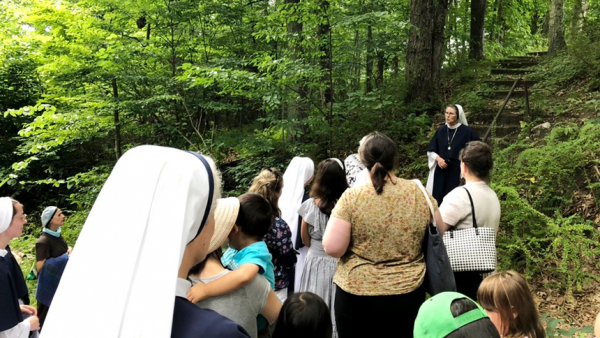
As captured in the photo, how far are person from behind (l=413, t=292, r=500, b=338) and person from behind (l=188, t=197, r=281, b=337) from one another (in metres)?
0.97

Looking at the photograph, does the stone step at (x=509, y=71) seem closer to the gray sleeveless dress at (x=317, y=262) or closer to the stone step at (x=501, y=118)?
the stone step at (x=501, y=118)

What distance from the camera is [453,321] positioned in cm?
154

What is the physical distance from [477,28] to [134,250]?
49.0 feet

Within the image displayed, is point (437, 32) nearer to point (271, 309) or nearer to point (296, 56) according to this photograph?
point (296, 56)

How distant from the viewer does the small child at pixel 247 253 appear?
7.02 feet

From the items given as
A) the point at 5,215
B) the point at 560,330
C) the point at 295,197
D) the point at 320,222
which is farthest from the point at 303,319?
Answer: the point at 5,215

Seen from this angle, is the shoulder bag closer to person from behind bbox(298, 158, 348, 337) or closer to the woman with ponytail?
the woman with ponytail

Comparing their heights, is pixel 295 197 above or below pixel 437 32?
below

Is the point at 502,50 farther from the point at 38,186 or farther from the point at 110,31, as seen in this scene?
the point at 38,186

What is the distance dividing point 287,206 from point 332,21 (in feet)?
13.7

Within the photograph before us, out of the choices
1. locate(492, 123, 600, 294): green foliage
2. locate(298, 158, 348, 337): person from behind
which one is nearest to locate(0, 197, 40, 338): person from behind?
locate(298, 158, 348, 337): person from behind

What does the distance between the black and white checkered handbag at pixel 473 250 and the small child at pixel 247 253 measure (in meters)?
1.38

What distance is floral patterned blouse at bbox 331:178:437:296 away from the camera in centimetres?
265

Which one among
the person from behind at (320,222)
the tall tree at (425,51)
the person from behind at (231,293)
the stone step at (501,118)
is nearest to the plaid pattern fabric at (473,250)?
the person from behind at (320,222)
